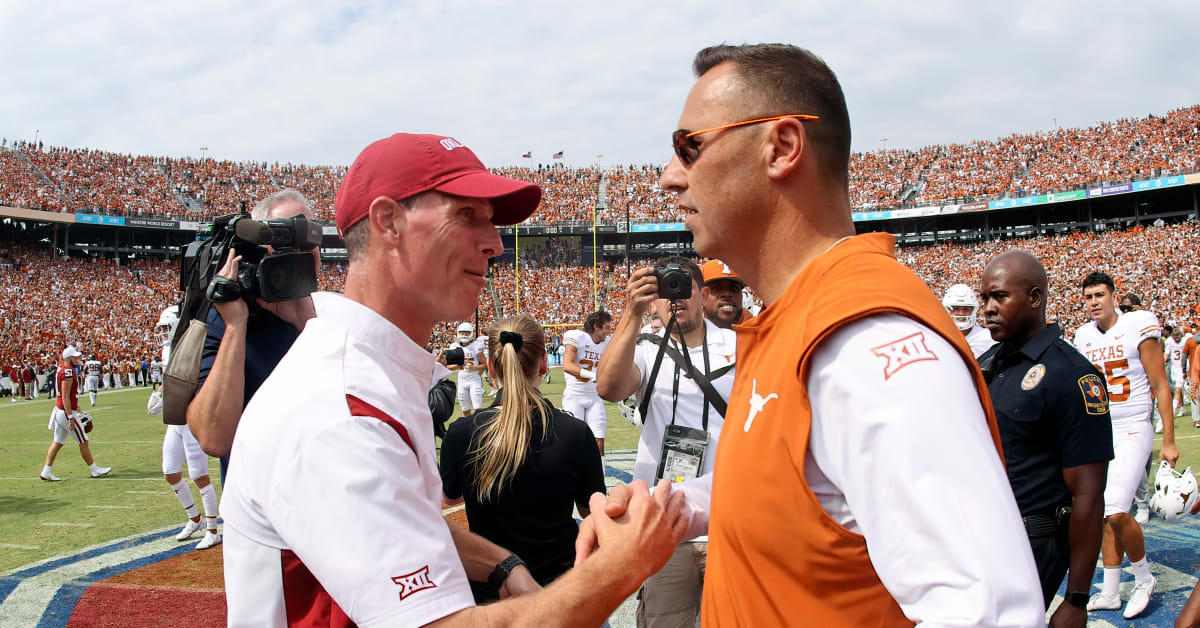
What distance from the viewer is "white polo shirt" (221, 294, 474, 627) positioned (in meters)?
1.28

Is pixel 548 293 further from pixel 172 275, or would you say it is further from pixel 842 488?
pixel 842 488

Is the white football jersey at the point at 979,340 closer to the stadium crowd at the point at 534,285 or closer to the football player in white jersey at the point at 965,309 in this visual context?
the football player in white jersey at the point at 965,309

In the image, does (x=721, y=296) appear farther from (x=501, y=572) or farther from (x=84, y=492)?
(x=84, y=492)

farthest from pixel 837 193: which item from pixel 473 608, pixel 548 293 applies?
pixel 548 293

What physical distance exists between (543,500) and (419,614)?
212 cm

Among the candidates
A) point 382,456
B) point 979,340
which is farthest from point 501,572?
point 979,340

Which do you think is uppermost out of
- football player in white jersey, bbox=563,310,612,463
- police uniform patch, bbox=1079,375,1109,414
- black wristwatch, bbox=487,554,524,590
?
police uniform patch, bbox=1079,375,1109,414

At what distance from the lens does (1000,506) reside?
92 cm

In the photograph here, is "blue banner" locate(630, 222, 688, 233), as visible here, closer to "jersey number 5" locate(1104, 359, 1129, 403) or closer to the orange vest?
"jersey number 5" locate(1104, 359, 1129, 403)

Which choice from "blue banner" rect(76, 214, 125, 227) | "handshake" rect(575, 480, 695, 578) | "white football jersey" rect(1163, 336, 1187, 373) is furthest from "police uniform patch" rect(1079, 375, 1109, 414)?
"blue banner" rect(76, 214, 125, 227)

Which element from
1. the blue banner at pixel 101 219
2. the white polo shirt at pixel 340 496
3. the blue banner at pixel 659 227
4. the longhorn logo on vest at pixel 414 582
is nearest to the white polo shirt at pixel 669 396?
the white polo shirt at pixel 340 496

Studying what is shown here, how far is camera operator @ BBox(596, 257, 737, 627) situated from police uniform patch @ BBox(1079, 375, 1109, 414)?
1.65m

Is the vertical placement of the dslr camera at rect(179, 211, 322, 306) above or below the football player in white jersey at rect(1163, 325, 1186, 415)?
above

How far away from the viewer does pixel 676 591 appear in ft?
12.3
